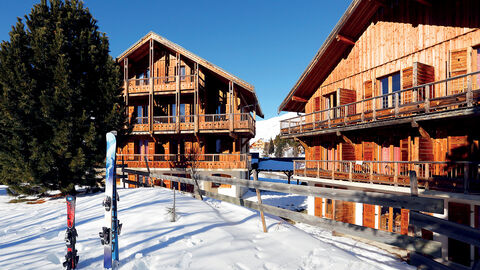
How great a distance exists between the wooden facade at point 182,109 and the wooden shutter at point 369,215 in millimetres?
10428

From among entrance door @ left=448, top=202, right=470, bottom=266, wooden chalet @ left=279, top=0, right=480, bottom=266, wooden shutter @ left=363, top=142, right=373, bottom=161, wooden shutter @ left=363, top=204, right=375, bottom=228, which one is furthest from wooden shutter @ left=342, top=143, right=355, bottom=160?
entrance door @ left=448, top=202, right=470, bottom=266

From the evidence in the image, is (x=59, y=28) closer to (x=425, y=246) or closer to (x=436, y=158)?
(x=425, y=246)

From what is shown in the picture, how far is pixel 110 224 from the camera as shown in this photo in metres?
4.84

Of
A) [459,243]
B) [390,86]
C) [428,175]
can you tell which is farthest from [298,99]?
[459,243]

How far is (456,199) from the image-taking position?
9961 mm

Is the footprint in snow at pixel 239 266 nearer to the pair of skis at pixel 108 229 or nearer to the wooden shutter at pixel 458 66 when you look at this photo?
the pair of skis at pixel 108 229

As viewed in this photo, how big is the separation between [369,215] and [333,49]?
37.1 feet

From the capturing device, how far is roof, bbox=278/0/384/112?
15086 millimetres

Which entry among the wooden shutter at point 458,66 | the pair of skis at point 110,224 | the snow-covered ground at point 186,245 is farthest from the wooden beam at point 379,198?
the wooden shutter at point 458,66

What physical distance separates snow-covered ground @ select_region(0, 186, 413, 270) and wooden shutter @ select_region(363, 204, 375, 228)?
913 centimetres

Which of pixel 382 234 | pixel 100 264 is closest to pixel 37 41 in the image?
pixel 100 264

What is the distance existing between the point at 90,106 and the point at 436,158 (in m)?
17.9

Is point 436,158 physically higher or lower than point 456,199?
higher

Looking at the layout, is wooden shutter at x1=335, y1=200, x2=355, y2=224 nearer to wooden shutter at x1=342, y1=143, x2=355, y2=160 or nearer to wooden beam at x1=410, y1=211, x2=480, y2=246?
wooden shutter at x1=342, y1=143, x2=355, y2=160
